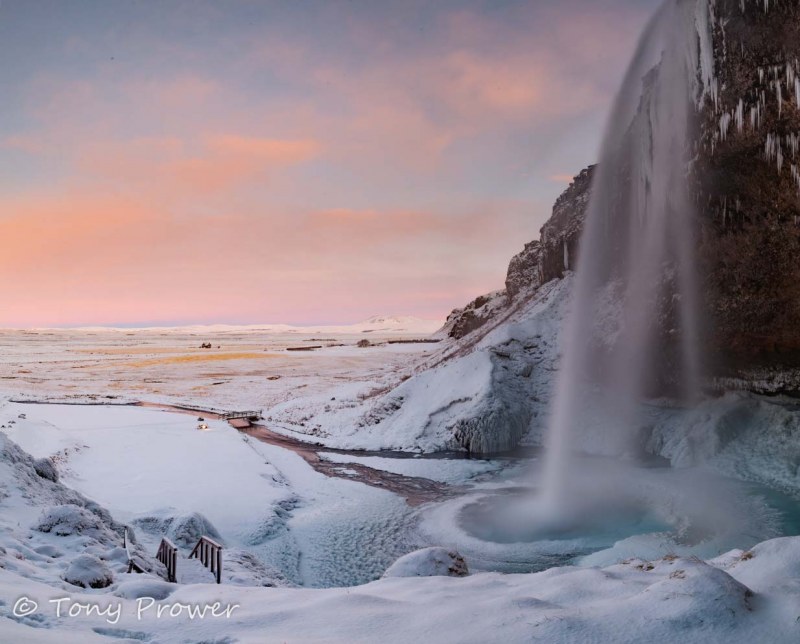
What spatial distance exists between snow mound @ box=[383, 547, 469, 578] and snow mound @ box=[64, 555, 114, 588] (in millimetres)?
4649

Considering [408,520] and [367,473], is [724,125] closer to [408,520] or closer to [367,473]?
[408,520]

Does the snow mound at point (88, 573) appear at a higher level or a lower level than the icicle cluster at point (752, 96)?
lower

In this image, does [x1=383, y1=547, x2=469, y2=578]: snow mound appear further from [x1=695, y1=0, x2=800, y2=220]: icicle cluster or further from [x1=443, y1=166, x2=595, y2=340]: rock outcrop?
[x1=443, y1=166, x2=595, y2=340]: rock outcrop

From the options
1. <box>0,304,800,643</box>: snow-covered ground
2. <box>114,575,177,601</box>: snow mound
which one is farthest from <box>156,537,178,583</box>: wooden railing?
<box>114,575,177,601</box>: snow mound

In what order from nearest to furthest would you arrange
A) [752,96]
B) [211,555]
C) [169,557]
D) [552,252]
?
1. [169,557]
2. [211,555]
3. [752,96]
4. [552,252]

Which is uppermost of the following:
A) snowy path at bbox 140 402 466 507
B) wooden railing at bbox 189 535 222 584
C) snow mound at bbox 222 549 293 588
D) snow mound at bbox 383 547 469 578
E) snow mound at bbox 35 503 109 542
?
snow mound at bbox 35 503 109 542

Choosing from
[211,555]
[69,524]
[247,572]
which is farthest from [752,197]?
[69,524]

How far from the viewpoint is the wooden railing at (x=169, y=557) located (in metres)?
9.88

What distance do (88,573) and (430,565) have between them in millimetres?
5688

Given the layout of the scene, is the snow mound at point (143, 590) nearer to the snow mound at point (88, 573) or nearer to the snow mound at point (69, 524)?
the snow mound at point (88, 573)

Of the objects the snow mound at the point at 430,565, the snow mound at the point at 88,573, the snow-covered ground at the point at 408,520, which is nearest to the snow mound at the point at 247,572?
the snow-covered ground at the point at 408,520

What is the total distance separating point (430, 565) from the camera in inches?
365

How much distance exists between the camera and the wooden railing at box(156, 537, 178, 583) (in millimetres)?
9883

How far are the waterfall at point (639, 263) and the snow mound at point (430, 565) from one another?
29.9ft
